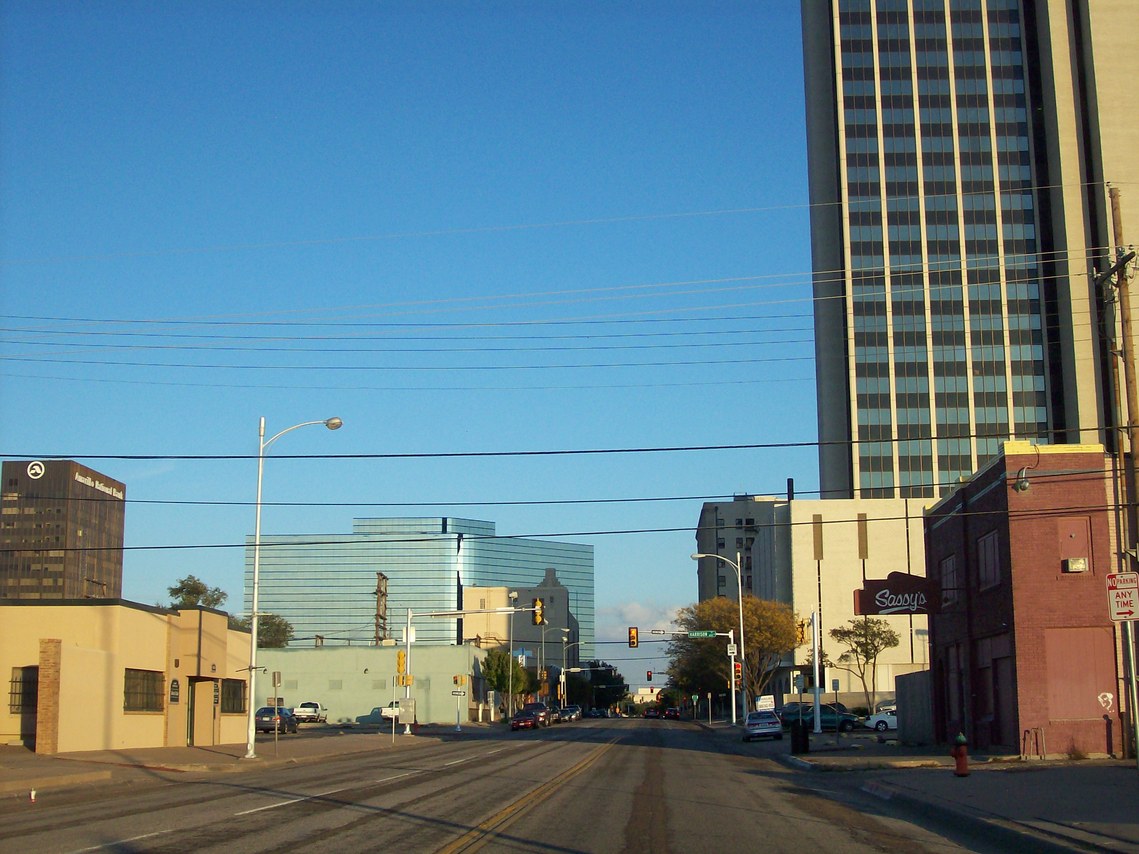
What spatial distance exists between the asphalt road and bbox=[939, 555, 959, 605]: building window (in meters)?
10.7

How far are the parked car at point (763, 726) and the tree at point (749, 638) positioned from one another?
28335mm

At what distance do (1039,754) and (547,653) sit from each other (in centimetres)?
15664

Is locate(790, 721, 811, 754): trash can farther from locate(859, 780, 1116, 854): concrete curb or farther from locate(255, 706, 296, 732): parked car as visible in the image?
locate(255, 706, 296, 732): parked car

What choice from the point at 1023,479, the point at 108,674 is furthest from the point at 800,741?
the point at 108,674

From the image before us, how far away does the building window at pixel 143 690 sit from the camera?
4119cm

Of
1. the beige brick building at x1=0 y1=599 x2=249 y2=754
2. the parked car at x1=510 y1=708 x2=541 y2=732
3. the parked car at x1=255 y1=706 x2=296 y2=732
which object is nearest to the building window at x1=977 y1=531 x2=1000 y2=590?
the beige brick building at x1=0 y1=599 x2=249 y2=754

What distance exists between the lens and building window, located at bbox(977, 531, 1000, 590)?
3366cm

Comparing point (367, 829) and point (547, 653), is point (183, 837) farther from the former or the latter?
point (547, 653)

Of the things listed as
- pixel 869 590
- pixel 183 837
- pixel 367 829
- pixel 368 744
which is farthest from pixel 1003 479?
pixel 368 744

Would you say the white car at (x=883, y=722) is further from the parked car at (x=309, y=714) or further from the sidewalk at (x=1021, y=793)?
the parked car at (x=309, y=714)

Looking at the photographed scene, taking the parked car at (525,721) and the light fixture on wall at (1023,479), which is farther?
the parked car at (525,721)

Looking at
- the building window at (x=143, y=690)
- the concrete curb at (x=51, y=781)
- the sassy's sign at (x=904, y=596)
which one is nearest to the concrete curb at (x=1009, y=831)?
the sassy's sign at (x=904, y=596)

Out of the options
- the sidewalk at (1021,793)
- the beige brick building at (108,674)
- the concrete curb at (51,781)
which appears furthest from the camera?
the beige brick building at (108,674)

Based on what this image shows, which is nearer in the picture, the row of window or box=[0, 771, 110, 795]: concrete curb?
box=[0, 771, 110, 795]: concrete curb
